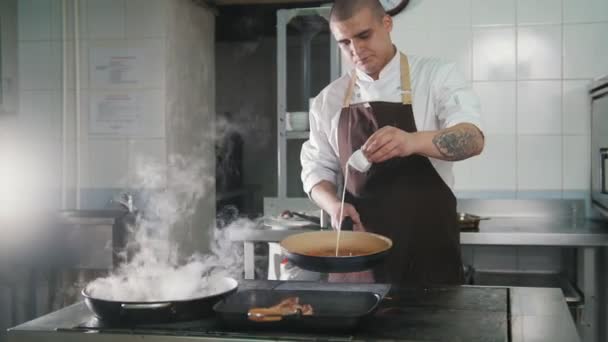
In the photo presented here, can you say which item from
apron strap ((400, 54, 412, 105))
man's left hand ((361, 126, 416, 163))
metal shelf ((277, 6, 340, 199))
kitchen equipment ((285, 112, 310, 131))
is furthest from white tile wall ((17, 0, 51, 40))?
man's left hand ((361, 126, 416, 163))

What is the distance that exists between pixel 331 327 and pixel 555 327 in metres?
0.54

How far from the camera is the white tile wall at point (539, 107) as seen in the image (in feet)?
12.0

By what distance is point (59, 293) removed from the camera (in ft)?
11.6

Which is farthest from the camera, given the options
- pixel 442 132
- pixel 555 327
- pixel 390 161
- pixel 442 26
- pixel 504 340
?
pixel 442 26

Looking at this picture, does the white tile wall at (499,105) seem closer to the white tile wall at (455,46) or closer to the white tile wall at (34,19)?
the white tile wall at (455,46)

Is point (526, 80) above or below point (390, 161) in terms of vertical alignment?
above

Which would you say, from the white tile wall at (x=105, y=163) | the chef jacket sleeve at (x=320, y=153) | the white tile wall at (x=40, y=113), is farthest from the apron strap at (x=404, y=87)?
the white tile wall at (x=40, y=113)

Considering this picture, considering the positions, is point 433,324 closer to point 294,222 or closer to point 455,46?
point 294,222

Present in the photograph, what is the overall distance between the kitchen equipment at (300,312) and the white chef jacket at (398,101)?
2.77ft

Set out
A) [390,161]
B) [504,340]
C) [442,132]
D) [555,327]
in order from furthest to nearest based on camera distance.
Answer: [390,161]
[442,132]
[555,327]
[504,340]

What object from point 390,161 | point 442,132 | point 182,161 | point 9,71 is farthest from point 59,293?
point 442,132

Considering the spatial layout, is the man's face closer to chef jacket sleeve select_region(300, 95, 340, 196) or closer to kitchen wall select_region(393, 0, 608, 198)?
chef jacket sleeve select_region(300, 95, 340, 196)

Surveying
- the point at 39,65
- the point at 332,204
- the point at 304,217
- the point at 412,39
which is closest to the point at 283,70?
the point at 412,39

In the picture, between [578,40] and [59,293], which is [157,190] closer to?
[59,293]
